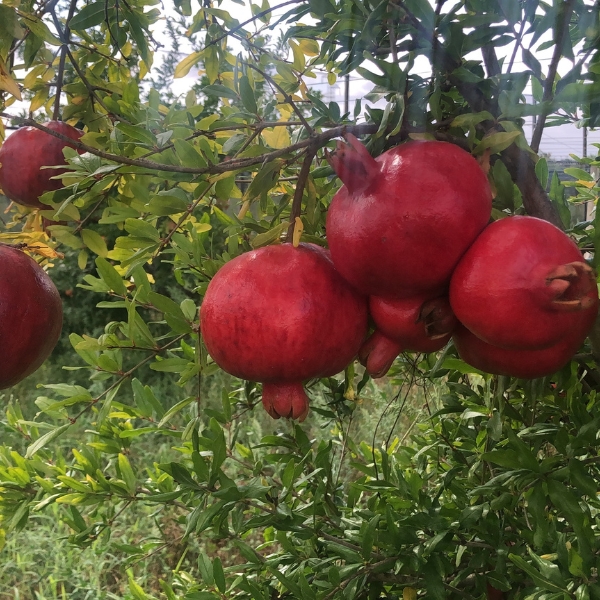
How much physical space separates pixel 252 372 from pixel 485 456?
28 cm

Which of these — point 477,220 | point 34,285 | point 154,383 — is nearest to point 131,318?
point 34,285

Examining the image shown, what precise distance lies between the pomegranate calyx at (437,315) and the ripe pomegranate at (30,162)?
0.66 m

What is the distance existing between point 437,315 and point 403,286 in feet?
0.13

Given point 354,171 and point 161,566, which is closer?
point 354,171

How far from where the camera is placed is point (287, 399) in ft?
1.49

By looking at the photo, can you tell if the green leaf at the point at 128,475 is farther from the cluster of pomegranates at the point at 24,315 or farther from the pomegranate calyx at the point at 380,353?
the pomegranate calyx at the point at 380,353

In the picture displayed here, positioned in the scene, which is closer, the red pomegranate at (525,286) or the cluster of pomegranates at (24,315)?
the red pomegranate at (525,286)

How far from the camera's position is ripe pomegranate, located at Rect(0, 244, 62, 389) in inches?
22.1

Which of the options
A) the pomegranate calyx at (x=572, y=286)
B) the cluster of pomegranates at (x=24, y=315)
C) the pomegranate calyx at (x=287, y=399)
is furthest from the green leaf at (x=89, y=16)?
the pomegranate calyx at (x=572, y=286)

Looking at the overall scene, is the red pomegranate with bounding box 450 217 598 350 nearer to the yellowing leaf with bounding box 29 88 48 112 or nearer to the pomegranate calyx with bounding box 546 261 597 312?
the pomegranate calyx with bounding box 546 261 597 312

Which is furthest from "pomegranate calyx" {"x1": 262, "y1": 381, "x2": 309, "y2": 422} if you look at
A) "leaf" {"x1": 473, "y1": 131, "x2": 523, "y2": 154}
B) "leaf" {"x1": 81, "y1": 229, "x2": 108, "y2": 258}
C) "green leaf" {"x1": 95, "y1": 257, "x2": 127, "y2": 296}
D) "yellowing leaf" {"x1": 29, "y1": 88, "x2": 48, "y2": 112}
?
"yellowing leaf" {"x1": 29, "y1": 88, "x2": 48, "y2": 112}

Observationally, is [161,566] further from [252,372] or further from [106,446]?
[252,372]

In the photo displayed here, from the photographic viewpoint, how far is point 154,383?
11.1 feet

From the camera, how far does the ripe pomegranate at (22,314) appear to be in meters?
0.56
